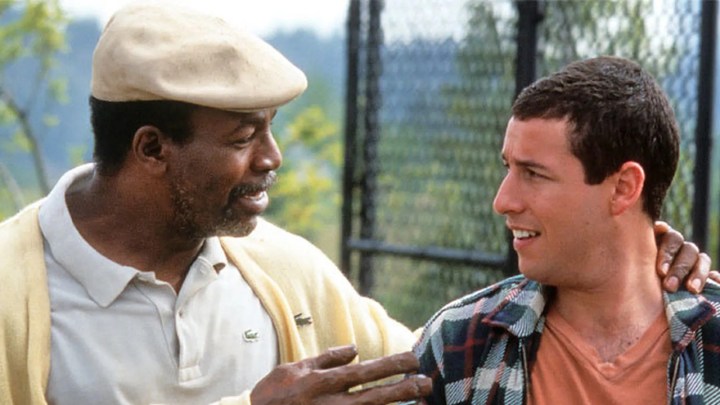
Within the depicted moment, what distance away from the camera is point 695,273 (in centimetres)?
317

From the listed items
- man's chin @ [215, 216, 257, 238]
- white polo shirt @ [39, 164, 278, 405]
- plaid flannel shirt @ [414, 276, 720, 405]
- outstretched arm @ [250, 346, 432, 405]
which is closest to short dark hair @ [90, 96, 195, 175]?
white polo shirt @ [39, 164, 278, 405]

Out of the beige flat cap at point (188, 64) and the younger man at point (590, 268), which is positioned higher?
the beige flat cap at point (188, 64)

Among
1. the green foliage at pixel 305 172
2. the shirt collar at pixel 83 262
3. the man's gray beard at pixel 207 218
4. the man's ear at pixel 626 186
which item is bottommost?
the green foliage at pixel 305 172

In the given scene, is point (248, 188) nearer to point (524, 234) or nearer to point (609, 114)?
point (524, 234)

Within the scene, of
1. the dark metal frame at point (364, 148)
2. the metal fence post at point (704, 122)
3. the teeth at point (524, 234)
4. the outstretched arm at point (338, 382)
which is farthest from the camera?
the dark metal frame at point (364, 148)

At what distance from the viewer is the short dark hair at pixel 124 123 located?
10.7 feet

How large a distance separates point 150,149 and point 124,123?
10 centimetres

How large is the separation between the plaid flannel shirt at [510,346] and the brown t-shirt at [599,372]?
0.10 feet

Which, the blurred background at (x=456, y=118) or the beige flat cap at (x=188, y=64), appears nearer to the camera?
the beige flat cap at (x=188, y=64)

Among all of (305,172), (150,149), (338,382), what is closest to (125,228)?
(150,149)

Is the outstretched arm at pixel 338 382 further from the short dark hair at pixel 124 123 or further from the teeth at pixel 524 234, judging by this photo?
the short dark hair at pixel 124 123

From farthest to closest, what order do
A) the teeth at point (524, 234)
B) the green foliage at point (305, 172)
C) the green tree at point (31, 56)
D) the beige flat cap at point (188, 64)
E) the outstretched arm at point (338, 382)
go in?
the green foliage at point (305, 172), the green tree at point (31, 56), the beige flat cap at point (188, 64), the teeth at point (524, 234), the outstretched arm at point (338, 382)

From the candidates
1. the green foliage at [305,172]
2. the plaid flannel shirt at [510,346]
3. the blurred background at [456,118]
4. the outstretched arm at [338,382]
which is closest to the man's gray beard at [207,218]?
the outstretched arm at [338,382]

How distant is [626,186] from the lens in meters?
3.09
